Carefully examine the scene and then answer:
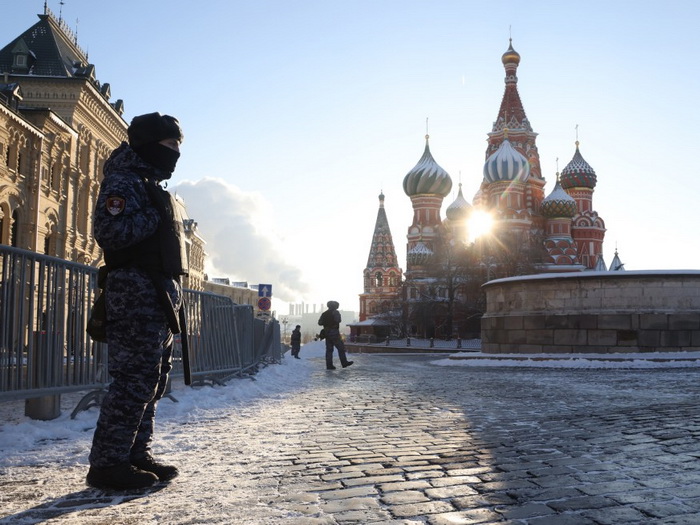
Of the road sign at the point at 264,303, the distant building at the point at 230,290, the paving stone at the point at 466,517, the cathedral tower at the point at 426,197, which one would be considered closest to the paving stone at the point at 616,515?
the paving stone at the point at 466,517

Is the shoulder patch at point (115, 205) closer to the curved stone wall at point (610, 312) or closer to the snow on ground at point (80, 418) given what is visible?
the snow on ground at point (80, 418)

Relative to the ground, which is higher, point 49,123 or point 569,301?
point 49,123

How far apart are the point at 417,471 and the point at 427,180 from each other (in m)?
64.6

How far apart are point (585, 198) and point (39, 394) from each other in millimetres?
66001

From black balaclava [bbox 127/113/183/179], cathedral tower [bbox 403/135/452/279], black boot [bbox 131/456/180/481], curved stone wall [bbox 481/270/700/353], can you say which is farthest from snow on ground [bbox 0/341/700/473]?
cathedral tower [bbox 403/135/452/279]

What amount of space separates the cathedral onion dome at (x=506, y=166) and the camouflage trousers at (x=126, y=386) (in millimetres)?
56997

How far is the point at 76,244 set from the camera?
31156mm

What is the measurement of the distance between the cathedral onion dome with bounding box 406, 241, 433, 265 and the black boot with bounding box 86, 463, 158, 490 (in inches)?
2313

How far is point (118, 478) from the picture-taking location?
303cm

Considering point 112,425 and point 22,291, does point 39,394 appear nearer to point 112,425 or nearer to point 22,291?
point 22,291

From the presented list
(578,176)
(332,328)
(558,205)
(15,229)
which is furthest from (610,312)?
(578,176)

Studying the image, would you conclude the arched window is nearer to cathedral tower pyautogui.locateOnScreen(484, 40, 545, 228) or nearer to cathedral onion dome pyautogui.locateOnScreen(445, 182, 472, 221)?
cathedral tower pyautogui.locateOnScreen(484, 40, 545, 228)

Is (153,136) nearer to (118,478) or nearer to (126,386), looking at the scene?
(126,386)

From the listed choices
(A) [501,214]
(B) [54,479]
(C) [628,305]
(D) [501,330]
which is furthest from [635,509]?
(A) [501,214]
